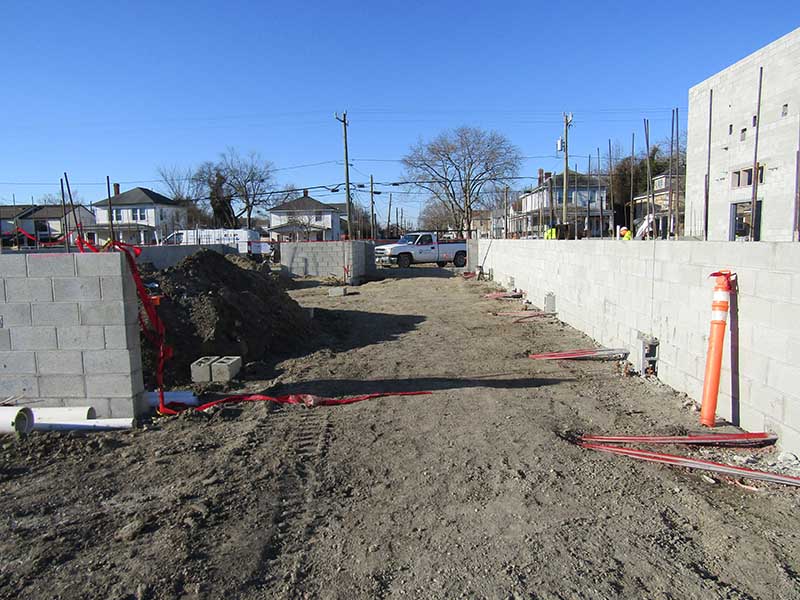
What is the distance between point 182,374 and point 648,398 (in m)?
5.88

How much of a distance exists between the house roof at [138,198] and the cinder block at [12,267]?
67.4 m

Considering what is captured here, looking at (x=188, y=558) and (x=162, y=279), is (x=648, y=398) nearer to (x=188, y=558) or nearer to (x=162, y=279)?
(x=188, y=558)

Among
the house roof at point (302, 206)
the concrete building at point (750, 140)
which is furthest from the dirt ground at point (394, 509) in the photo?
the house roof at point (302, 206)

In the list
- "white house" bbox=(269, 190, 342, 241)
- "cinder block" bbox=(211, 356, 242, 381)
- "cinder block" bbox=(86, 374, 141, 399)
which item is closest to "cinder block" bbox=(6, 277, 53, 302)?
"cinder block" bbox=(86, 374, 141, 399)

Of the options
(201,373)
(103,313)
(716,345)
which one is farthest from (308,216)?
(716,345)

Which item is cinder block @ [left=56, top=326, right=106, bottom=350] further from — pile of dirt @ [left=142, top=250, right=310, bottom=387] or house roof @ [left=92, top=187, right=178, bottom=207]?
house roof @ [left=92, top=187, right=178, bottom=207]

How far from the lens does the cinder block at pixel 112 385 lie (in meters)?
5.42

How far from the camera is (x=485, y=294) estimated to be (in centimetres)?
1786

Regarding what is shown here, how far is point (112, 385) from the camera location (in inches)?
214

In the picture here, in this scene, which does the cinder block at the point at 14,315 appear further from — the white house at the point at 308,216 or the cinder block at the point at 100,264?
the white house at the point at 308,216

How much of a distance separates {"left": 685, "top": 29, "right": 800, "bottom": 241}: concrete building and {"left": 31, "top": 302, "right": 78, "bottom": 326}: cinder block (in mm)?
15567

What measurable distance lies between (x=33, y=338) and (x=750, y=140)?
1902 cm

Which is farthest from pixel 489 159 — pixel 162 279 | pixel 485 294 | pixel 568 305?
pixel 162 279

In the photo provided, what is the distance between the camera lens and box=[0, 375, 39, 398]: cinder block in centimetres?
550
